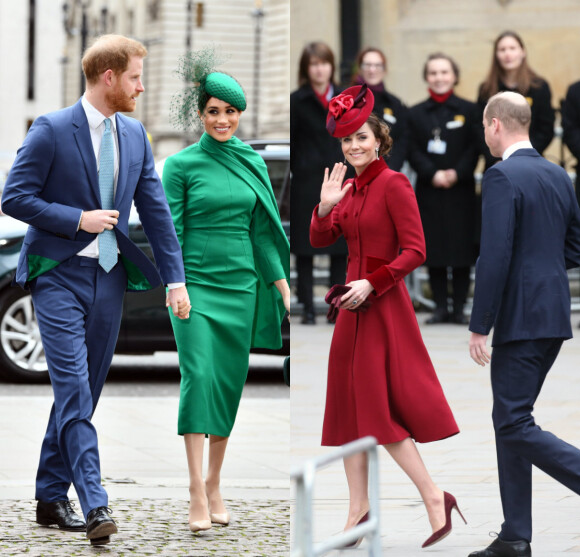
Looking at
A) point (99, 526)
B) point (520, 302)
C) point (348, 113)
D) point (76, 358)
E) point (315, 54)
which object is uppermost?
point (315, 54)

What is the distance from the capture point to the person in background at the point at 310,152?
41.2 feet

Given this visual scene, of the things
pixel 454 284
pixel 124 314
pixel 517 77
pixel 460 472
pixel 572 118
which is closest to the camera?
pixel 460 472

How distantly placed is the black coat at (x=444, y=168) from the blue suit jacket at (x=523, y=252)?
7498mm

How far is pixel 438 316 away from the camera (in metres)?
13.4

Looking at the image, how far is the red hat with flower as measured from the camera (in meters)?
5.36

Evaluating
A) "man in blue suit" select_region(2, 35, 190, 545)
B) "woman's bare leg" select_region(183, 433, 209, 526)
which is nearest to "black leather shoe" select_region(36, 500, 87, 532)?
"man in blue suit" select_region(2, 35, 190, 545)

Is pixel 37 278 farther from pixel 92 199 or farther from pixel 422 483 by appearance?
pixel 422 483

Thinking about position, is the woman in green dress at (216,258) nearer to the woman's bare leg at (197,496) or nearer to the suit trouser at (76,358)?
the woman's bare leg at (197,496)

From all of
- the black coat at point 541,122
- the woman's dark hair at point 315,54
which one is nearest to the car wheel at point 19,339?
the woman's dark hair at point 315,54

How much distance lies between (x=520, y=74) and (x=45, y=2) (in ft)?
302

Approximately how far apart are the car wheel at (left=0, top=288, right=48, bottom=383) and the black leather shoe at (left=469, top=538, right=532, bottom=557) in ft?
19.8

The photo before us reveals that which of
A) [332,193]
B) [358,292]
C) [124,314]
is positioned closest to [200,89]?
[332,193]

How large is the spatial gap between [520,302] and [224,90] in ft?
5.07

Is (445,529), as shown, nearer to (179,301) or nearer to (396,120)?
(179,301)
